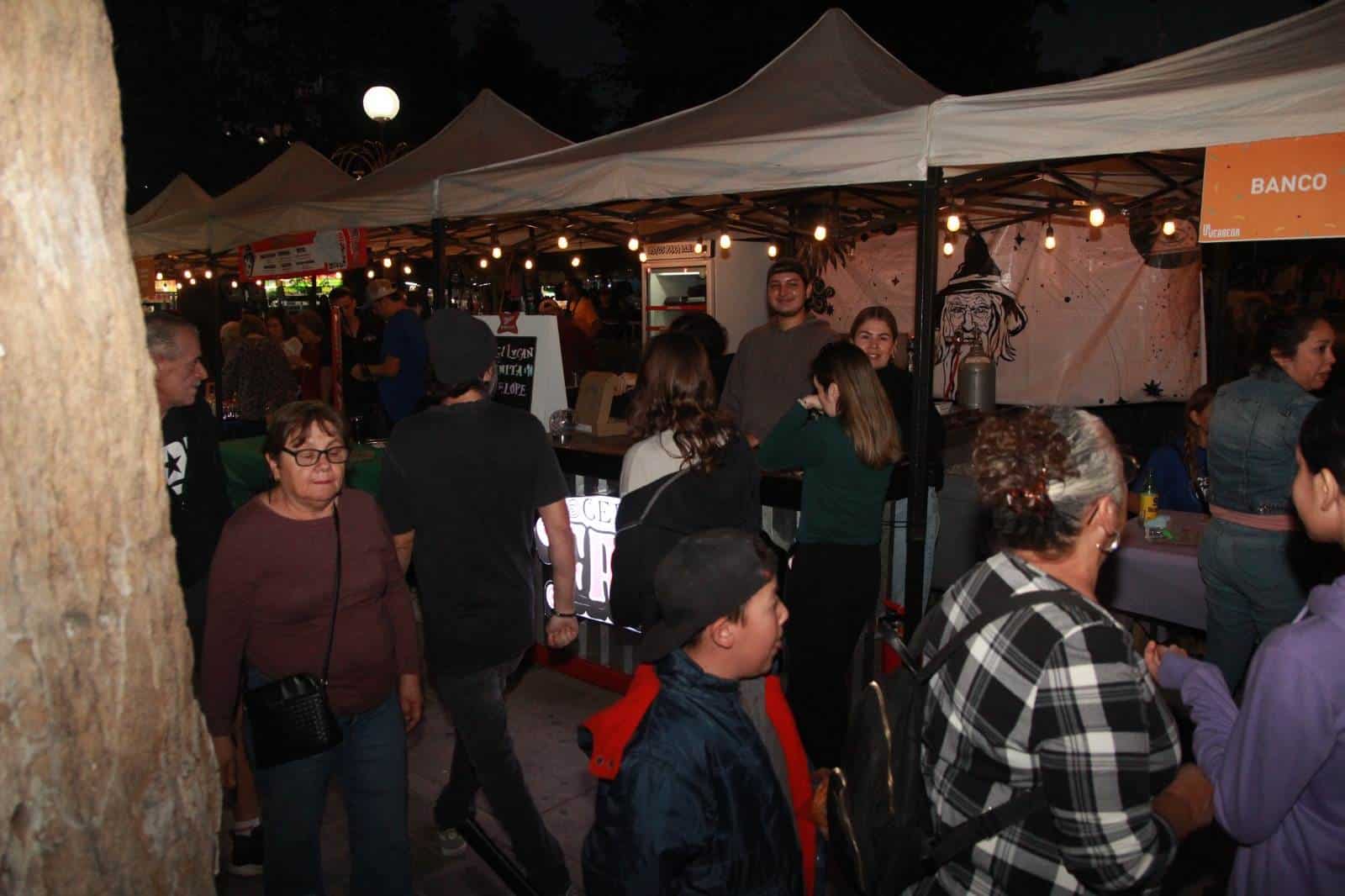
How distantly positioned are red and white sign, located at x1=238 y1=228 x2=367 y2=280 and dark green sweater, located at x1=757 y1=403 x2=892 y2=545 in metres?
5.23

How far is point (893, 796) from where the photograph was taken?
1951 mm

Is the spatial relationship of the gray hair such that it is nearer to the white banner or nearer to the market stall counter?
the market stall counter

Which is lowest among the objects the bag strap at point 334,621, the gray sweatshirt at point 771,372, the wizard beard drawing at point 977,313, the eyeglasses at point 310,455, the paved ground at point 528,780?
the paved ground at point 528,780

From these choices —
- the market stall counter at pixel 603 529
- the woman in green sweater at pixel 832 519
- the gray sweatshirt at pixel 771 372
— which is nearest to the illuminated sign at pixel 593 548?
the market stall counter at pixel 603 529

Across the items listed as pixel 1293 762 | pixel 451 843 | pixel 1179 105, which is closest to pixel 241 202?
pixel 451 843

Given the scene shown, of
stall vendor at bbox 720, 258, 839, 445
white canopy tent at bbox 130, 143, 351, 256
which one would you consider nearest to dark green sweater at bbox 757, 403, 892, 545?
stall vendor at bbox 720, 258, 839, 445

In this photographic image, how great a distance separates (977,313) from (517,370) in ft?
21.8

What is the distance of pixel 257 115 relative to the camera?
103 feet

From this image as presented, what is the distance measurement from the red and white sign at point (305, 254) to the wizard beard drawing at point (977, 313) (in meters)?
6.05

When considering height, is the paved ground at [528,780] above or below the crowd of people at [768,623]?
below

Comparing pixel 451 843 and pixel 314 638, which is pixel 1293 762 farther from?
pixel 451 843

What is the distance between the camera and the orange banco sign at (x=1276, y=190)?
11.0 ft

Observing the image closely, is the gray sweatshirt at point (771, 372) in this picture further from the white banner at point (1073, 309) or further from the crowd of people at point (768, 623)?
the white banner at point (1073, 309)

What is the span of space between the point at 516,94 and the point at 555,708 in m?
36.8
